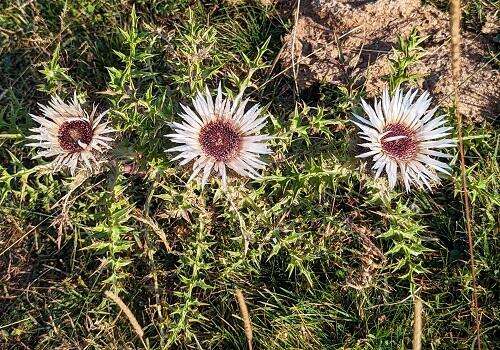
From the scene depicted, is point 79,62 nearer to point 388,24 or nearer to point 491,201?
point 388,24

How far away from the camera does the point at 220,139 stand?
2.24 meters

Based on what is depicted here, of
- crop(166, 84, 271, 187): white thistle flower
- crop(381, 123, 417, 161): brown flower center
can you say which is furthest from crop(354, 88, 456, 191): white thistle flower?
crop(166, 84, 271, 187): white thistle flower

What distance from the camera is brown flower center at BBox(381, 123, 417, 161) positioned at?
2.17 metres

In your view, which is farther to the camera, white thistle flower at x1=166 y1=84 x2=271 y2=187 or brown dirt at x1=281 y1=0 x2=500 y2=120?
brown dirt at x1=281 y1=0 x2=500 y2=120

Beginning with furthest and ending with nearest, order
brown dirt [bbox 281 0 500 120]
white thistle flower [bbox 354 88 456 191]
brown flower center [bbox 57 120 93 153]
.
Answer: brown dirt [bbox 281 0 500 120], brown flower center [bbox 57 120 93 153], white thistle flower [bbox 354 88 456 191]

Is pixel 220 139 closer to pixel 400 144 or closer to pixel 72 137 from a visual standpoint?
pixel 72 137

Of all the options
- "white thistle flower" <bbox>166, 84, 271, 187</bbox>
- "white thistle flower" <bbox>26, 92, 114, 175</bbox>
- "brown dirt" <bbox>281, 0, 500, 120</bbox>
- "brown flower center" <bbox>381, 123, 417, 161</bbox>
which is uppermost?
"brown dirt" <bbox>281, 0, 500, 120</bbox>

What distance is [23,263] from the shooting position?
9.66 feet

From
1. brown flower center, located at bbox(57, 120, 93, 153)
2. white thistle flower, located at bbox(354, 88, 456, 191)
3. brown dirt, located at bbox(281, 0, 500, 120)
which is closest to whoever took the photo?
white thistle flower, located at bbox(354, 88, 456, 191)

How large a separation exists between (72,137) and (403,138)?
A: 4.24 ft

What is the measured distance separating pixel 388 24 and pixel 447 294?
53.1 inches

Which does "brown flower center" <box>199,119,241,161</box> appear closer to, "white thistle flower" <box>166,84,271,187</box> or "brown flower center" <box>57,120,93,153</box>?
"white thistle flower" <box>166,84,271,187</box>

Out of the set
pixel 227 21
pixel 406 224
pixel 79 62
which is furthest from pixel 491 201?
pixel 79 62

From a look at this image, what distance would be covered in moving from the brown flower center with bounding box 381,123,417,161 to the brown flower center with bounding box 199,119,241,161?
0.57 m
